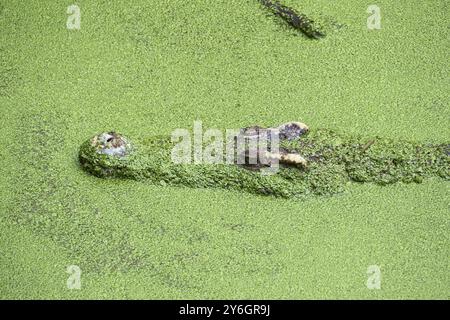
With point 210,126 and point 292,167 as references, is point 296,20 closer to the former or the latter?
point 210,126

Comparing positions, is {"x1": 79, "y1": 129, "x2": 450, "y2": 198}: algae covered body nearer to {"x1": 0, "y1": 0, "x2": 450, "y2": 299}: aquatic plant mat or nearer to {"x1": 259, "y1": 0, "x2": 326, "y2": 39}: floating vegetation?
{"x1": 0, "y1": 0, "x2": 450, "y2": 299}: aquatic plant mat

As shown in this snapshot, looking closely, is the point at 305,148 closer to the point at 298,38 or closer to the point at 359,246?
the point at 359,246

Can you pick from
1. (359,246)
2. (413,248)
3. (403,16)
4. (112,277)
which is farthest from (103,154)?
(403,16)

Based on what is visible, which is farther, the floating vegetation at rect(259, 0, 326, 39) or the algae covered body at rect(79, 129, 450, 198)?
the floating vegetation at rect(259, 0, 326, 39)

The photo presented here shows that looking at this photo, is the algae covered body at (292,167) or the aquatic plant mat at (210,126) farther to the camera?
the algae covered body at (292,167)

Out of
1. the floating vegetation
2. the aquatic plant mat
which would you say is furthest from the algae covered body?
the floating vegetation

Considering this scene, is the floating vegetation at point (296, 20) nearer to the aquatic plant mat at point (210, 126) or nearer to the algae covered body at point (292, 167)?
the aquatic plant mat at point (210, 126)

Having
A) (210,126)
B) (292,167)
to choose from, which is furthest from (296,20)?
(292,167)

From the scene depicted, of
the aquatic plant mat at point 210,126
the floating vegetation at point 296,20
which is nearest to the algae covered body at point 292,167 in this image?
the aquatic plant mat at point 210,126

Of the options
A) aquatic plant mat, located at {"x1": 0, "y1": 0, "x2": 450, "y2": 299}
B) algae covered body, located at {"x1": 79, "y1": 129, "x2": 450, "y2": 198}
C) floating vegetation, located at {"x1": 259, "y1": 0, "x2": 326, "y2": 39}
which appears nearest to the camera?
aquatic plant mat, located at {"x1": 0, "y1": 0, "x2": 450, "y2": 299}
